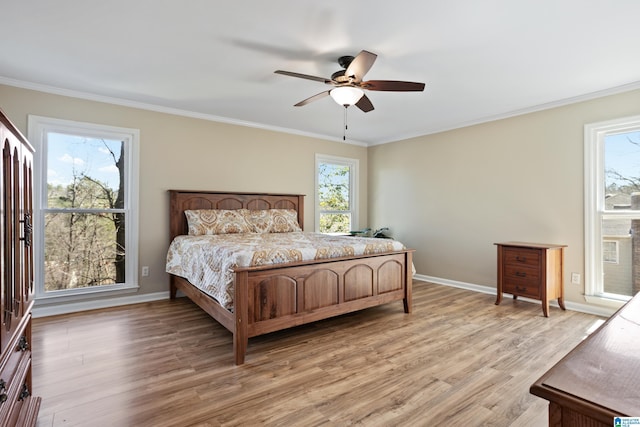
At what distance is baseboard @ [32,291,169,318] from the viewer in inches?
136

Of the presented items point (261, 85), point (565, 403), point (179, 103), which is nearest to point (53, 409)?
point (565, 403)

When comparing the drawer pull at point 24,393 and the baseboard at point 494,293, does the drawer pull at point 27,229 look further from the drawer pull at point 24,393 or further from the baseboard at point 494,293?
the baseboard at point 494,293

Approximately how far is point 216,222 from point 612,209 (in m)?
4.50

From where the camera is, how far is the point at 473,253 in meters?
4.66

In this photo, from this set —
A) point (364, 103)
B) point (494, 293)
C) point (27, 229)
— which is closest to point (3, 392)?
point (27, 229)

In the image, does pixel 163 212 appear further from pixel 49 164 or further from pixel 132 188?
pixel 49 164

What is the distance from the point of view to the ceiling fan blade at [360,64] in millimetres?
2266

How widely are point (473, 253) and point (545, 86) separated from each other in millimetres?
2275

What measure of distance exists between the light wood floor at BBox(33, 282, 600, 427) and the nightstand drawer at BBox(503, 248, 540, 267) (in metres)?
0.56

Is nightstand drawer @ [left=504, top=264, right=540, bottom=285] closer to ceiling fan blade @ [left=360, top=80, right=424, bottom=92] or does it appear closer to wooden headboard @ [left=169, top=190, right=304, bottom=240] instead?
ceiling fan blade @ [left=360, top=80, right=424, bottom=92]

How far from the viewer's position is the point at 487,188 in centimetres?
450

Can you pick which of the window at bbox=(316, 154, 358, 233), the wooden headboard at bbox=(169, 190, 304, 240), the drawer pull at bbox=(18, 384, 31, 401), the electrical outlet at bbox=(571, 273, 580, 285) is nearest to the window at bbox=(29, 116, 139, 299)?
the wooden headboard at bbox=(169, 190, 304, 240)

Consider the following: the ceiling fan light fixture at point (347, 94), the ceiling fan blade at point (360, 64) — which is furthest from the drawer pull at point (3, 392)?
the ceiling fan light fixture at point (347, 94)

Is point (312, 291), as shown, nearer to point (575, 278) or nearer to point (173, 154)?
point (173, 154)
